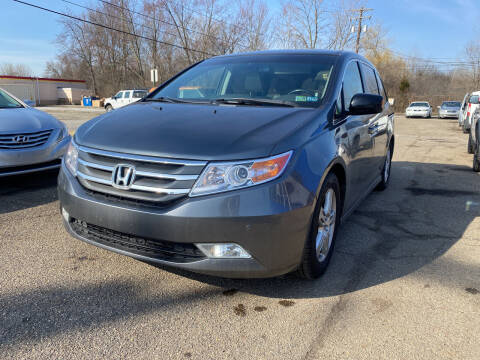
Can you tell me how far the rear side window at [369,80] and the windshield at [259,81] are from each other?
0.85 metres

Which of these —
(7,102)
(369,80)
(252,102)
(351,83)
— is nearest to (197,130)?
(252,102)

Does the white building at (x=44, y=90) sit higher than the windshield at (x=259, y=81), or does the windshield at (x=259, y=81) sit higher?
the white building at (x=44, y=90)

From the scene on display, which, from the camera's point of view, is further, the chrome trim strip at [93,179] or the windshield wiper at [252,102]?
the windshield wiper at [252,102]

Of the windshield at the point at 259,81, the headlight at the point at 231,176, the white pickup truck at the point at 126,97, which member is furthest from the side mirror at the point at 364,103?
the white pickup truck at the point at 126,97

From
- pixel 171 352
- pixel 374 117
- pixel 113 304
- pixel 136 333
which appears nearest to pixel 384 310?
pixel 171 352

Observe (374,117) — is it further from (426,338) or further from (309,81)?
(426,338)

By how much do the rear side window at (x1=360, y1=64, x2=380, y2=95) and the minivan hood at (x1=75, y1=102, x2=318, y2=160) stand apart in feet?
5.66

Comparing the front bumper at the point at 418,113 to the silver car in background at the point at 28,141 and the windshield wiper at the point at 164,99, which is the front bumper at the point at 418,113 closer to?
the silver car in background at the point at 28,141

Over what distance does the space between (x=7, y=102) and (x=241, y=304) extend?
512 cm

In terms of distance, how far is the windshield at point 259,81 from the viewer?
3.18 m

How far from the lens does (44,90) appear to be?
47.7 meters

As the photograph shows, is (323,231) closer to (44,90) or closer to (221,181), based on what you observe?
(221,181)

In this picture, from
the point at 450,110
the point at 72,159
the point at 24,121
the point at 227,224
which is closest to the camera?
the point at 227,224

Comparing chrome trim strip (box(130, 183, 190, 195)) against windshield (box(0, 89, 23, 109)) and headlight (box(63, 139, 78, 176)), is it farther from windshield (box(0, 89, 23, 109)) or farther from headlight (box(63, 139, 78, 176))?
windshield (box(0, 89, 23, 109))
